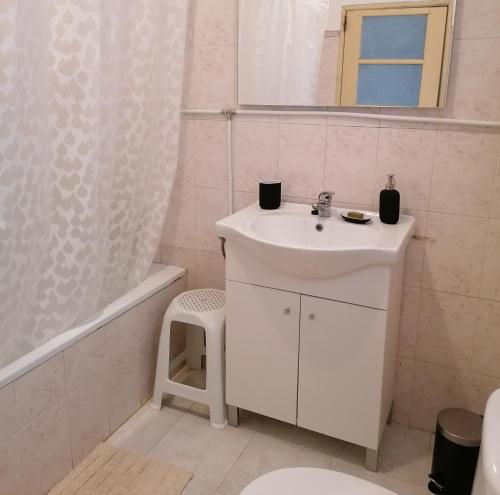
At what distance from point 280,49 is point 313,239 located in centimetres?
74

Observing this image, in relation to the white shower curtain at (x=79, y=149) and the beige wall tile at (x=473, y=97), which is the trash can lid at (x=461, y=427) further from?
the white shower curtain at (x=79, y=149)

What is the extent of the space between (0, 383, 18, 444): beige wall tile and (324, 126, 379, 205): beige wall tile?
51.3 inches

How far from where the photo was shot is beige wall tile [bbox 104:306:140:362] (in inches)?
74.9

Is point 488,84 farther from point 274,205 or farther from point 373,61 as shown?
point 274,205

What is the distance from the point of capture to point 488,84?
166 centimetres

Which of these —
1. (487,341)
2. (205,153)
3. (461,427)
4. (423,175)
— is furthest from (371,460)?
(205,153)

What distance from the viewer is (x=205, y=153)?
85.7 inches

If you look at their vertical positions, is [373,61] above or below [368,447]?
above

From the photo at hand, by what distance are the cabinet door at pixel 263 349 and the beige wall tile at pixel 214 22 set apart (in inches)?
38.5

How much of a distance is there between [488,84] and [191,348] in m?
1.64

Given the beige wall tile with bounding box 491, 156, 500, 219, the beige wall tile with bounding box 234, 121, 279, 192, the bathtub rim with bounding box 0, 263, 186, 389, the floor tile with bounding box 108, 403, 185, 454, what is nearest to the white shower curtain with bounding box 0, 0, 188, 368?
the bathtub rim with bounding box 0, 263, 186, 389

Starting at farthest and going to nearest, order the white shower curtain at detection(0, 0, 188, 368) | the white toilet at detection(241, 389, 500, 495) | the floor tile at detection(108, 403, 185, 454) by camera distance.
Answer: the floor tile at detection(108, 403, 185, 454)
the white shower curtain at detection(0, 0, 188, 368)
the white toilet at detection(241, 389, 500, 495)

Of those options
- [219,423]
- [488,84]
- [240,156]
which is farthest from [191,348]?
[488,84]

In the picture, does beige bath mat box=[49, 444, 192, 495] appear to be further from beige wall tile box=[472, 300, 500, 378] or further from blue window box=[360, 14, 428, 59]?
blue window box=[360, 14, 428, 59]
